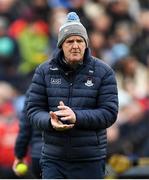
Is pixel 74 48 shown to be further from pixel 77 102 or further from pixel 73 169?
pixel 73 169

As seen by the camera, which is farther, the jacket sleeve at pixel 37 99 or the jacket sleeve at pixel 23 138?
the jacket sleeve at pixel 23 138

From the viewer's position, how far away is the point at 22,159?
27.0 ft

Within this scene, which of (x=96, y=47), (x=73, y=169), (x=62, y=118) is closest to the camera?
(x=62, y=118)

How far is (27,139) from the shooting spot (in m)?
8.15

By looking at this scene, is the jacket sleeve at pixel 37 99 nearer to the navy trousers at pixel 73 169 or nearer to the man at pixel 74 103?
the man at pixel 74 103

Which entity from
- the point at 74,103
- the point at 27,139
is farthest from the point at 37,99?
the point at 27,139

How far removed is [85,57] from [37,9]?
7478 mm

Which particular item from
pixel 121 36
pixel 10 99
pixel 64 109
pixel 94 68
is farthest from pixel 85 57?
pixel 121 36

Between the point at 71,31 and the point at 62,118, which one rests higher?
the point at 71,31

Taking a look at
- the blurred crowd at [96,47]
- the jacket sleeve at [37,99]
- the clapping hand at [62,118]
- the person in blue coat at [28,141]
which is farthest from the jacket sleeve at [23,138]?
the blurred crowd at [96,47]

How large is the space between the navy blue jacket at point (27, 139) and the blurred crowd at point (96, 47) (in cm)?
311

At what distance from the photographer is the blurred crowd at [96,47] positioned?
39.2 feet

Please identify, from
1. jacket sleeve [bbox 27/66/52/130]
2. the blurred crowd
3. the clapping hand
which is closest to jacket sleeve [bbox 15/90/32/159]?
jacket sleeve [bbox 27/66/52/130]

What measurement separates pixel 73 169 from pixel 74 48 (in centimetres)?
100
